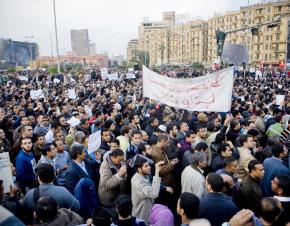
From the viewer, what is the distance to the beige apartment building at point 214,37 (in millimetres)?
75938

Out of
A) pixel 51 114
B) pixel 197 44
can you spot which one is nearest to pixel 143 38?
pixel 197 44

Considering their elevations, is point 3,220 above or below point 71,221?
above

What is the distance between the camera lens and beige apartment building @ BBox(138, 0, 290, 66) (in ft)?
249

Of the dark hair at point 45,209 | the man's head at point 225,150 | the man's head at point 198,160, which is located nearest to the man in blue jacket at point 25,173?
the dark hair at point 45,209

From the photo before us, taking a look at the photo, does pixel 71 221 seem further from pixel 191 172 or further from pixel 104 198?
pixel 191 172

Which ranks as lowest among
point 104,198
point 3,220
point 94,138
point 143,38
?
point 104,198

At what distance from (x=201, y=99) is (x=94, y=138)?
2922 millimetres

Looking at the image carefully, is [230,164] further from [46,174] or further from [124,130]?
[124,130]

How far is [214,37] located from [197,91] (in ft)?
305

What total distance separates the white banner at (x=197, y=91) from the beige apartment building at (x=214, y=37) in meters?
41.1

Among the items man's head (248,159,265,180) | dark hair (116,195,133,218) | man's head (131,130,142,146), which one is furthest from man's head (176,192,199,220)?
man's head (131,130,142,146)

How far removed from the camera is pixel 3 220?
1387 millimetres

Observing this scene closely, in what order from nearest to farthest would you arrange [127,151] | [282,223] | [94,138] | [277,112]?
[282,223] < [94,138] < [127,151] < [277,112]

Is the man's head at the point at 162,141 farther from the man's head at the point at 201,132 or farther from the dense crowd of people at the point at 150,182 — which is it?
the man's head at the point at 201,132
